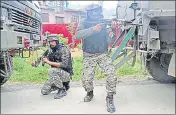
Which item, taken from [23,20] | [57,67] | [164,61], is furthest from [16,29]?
[164,61]

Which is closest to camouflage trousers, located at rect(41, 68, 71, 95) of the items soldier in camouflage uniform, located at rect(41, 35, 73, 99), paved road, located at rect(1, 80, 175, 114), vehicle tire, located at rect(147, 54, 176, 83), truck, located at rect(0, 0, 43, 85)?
soldier in camouflage uniform, located at rect(41, 35, 73, 99)

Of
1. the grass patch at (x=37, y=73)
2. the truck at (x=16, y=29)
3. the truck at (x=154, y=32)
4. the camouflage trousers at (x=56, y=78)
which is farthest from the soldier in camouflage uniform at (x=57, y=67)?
the grass patch at (x=37, y=73)

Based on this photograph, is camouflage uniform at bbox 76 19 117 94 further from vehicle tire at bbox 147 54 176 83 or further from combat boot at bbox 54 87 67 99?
vehicle tire at bbox 147 54 176 83

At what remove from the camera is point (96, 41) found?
4.27 metres

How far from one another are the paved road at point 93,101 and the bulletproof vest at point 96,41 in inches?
31.5

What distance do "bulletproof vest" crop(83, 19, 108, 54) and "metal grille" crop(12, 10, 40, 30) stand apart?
3.17ft

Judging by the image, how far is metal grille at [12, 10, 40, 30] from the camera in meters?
4.07

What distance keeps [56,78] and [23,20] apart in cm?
105

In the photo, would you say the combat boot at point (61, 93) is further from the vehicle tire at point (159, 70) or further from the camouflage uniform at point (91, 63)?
the vehicle tire at point (159, 70)

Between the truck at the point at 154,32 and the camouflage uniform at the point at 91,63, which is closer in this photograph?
the truck at the point at 154,32

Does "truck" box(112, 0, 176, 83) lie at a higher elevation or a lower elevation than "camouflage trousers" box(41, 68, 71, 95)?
higher

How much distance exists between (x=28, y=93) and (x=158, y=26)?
2435 mm

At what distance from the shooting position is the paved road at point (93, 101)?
402cm

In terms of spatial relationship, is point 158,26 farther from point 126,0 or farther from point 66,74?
point 126,0
